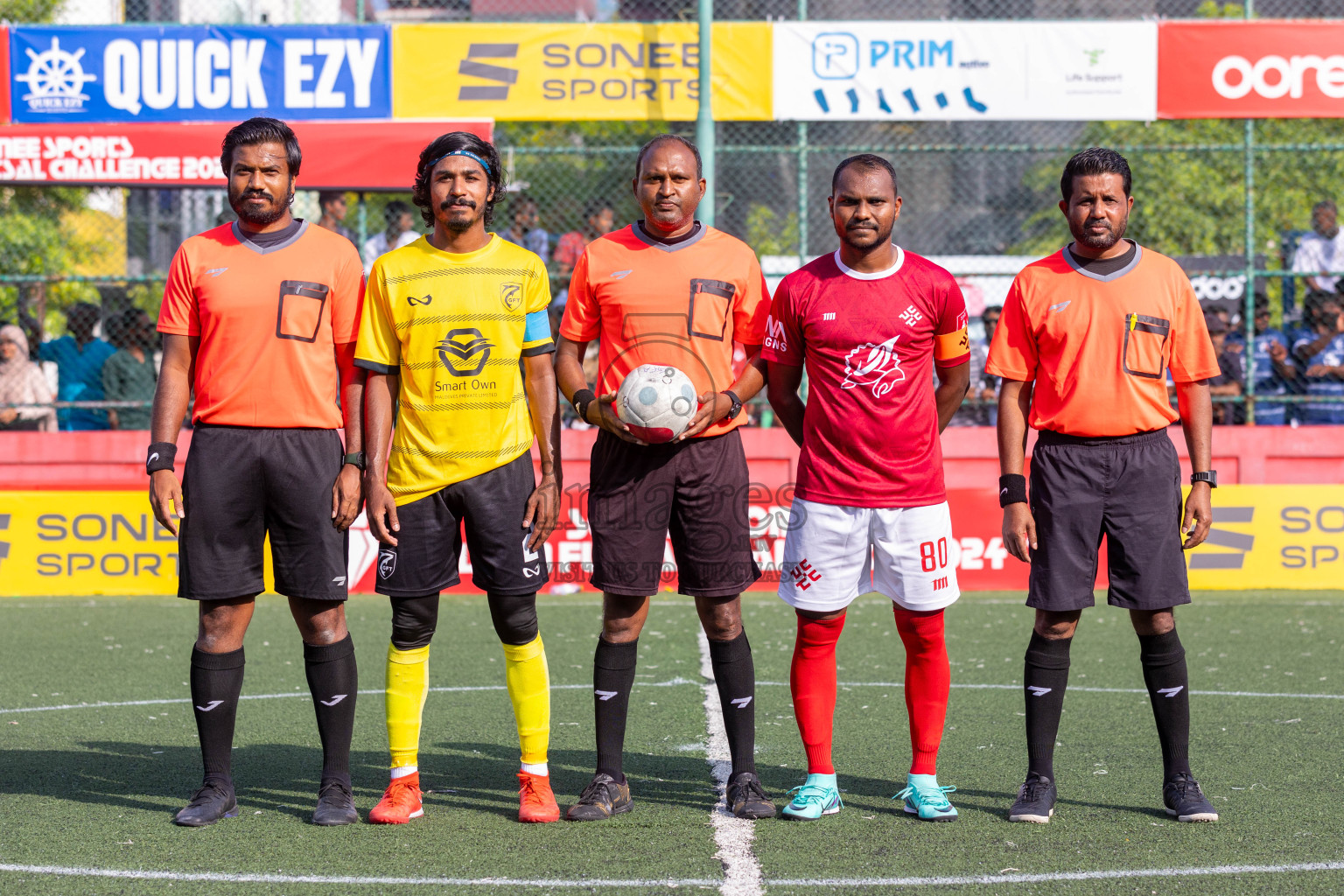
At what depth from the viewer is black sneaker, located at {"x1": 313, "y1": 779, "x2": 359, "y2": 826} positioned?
14.6ft

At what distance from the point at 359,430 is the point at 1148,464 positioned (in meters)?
2.53

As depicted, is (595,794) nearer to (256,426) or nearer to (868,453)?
(868,453)

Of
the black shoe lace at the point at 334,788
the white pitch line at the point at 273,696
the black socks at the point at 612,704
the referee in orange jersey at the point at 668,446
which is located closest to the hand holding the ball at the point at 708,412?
the referee in orange jersey at the point at 668,446

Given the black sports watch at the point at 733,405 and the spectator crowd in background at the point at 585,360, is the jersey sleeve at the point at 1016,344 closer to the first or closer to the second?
the black sports watch at the point at 733,405

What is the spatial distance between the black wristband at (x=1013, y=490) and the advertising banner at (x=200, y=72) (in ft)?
27.9

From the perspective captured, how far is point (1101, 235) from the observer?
177 inches

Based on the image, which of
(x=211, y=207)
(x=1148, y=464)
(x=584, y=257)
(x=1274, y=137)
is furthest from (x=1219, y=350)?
(x=1274, y=137)

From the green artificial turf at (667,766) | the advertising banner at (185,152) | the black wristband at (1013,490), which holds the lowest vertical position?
the green artificial turf at (667,766)

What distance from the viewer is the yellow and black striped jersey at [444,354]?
14.5 ft

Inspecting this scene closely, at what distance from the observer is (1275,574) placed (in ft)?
32.9

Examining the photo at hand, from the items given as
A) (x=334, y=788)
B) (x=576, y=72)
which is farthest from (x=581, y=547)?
(x=334, y=788)

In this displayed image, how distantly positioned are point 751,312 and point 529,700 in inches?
57.8

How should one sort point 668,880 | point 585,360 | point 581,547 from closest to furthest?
1. point 668,880
2. point 581,547
3. point 585,360

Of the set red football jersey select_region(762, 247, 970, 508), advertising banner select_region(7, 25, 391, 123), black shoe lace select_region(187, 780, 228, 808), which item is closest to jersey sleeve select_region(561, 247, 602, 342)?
red football jersey select_region(762, 247, 970, 508)
